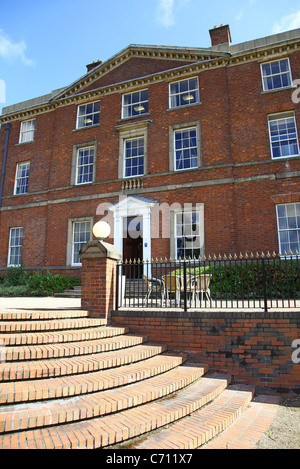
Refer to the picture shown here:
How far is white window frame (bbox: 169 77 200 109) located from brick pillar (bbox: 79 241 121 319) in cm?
996

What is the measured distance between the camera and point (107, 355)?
14.6 feet

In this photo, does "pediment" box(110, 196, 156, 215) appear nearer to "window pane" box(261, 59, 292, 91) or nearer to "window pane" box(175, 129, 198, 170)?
"window pane" box(175, 129, 198, 170)

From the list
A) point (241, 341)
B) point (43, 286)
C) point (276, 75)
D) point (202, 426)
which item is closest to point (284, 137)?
point (276, 75)

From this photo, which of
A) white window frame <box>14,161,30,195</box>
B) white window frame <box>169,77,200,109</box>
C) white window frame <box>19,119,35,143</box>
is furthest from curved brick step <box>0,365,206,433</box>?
white window frame <box>19,119,35,143</box>

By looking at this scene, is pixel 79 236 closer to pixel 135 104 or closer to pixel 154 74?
pixel 135 104

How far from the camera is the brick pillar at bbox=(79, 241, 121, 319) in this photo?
6.01m

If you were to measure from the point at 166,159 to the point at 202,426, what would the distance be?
450 inches

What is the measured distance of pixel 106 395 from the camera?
137 inches

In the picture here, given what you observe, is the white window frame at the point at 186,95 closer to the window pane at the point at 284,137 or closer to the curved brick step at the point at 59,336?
the window pane at the point at 284,137

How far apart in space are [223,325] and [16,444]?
12.6 feet

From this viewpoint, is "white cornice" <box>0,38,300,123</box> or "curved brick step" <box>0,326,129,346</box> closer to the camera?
"curved brick step" <box>0,326,129,346</box>

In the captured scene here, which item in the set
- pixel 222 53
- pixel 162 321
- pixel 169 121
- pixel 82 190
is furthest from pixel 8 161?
pixel 162 321

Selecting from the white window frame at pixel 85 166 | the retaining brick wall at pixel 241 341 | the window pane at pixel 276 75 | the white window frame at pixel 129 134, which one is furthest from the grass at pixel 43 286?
the window pane at pixel 276 75

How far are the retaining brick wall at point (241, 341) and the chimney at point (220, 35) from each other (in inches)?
540
